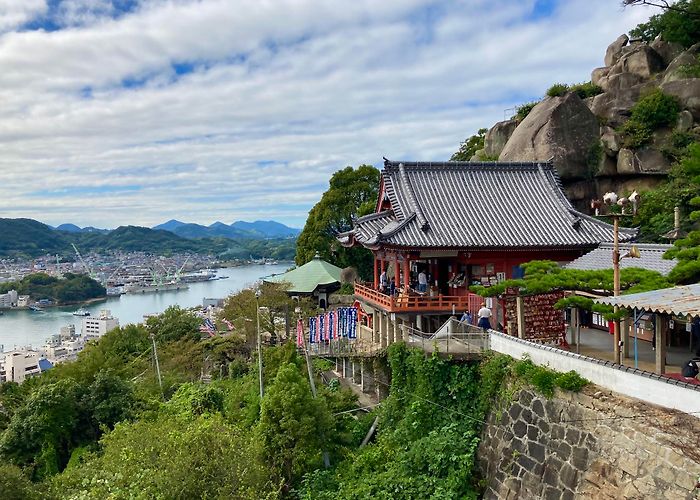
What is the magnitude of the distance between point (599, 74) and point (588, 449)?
113 feet

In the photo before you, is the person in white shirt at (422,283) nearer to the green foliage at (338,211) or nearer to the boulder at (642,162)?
the boulder at (642,162)

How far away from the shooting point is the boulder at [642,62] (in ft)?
121

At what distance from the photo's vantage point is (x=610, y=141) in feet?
109

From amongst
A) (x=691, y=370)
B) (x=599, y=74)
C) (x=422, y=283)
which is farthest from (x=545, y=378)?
(x=599, y=74)

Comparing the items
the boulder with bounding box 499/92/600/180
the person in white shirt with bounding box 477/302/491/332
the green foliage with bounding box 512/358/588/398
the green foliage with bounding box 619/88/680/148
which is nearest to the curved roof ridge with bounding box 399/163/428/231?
the person in white shirt with bounding box 477/302/491/332

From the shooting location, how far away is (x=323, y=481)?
1752 centimetres

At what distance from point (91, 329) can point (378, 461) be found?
7686 cm

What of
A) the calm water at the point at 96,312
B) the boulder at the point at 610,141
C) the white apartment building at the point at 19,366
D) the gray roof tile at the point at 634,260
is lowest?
the calm water at the point at 96,312

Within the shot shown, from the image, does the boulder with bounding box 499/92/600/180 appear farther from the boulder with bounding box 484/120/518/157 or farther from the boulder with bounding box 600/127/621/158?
the boulder with bounding box 484/120/518/157

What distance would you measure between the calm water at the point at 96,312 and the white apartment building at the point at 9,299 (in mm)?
3395

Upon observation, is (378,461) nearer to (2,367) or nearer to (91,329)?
(2,367)

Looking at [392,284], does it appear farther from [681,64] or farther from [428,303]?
[681,64]

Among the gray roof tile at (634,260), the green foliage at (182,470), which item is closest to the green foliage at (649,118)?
the gray roof tile at (634,260)

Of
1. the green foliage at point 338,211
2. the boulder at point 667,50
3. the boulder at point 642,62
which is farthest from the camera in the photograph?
the green foliage at point 338,211
